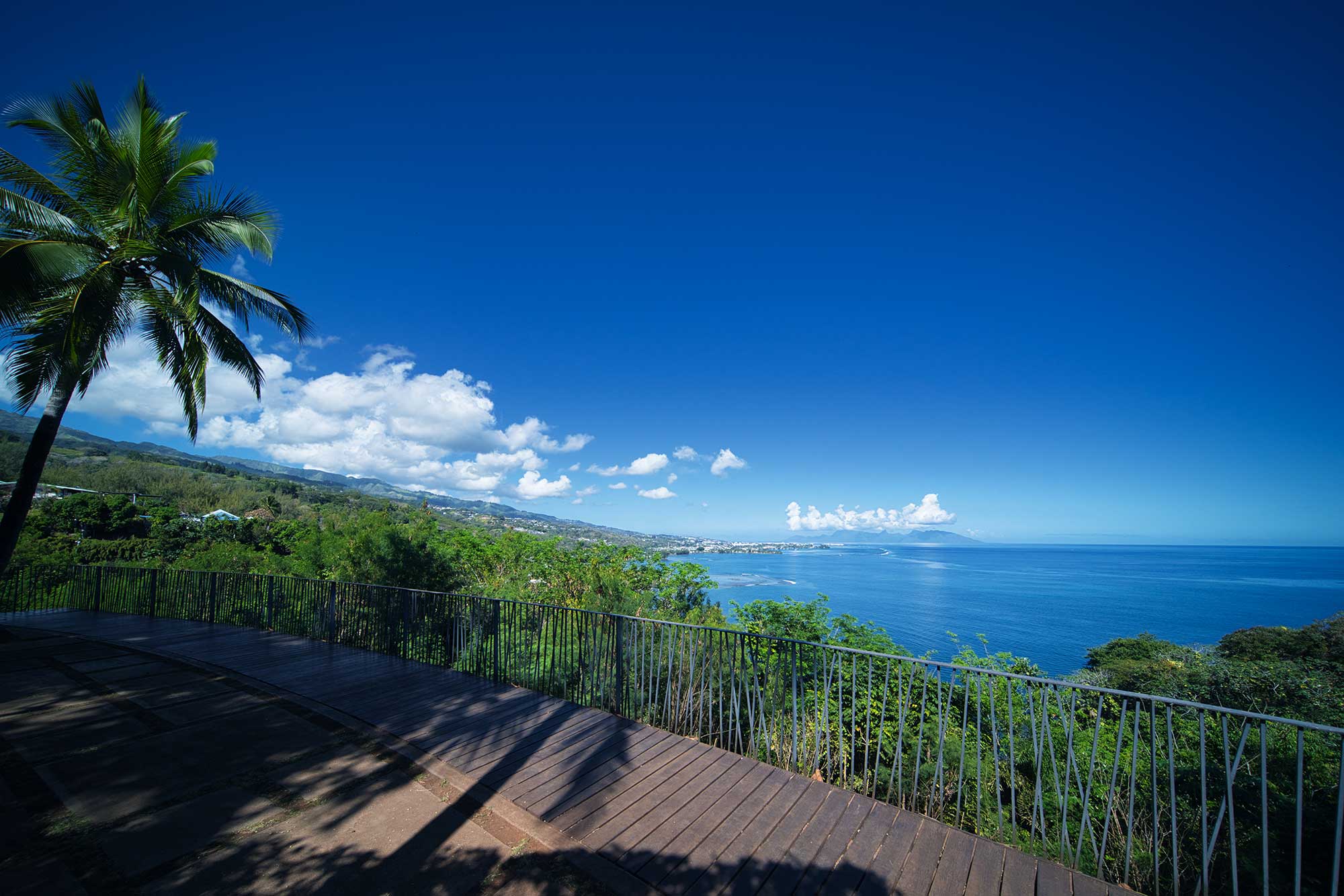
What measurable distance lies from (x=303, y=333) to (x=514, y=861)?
32.5ft

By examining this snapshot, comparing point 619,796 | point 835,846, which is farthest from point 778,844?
point 619,796

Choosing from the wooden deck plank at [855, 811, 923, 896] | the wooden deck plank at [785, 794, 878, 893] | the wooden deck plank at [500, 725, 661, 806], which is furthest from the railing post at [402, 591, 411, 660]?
the wooden deck plank at [855, 811, 923, 896]

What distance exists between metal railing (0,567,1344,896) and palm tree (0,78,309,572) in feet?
12.8

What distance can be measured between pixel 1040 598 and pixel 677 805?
6779 centimetres

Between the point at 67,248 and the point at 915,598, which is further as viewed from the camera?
the point at 915,598

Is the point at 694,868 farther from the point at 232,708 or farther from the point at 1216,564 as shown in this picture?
the point at 1216,564

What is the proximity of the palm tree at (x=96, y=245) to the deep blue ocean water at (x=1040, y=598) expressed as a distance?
13.5m

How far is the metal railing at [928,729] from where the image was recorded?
2.89 meters

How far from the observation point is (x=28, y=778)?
3.55m

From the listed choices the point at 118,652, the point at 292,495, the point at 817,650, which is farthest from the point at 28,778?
the point at 292,495

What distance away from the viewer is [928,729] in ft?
18.5

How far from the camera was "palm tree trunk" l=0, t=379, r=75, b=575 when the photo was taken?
6895mm

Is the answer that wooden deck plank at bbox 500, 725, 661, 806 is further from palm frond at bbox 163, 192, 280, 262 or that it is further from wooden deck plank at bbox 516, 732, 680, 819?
palm frond at bbox 163, 192, 280, 262

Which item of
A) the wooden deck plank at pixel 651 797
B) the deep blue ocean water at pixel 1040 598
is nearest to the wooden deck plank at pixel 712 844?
the wooden deck plank at pixel 651 797
